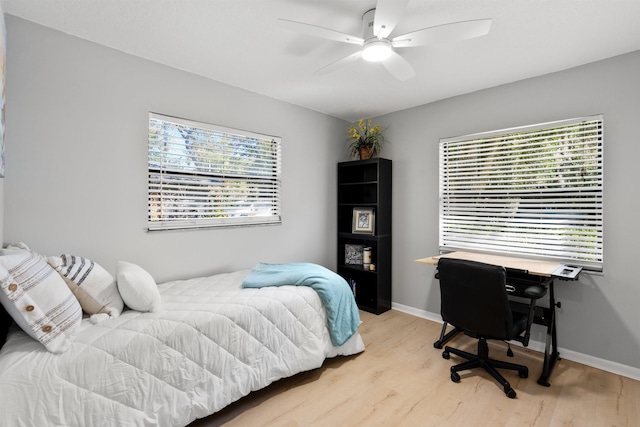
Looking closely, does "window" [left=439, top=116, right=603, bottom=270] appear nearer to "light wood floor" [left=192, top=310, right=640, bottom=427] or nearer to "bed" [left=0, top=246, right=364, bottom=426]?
"light wood floor" [left=192, top=310, right=640, bottom=427]

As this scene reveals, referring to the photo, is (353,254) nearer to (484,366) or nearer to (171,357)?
(484,366)

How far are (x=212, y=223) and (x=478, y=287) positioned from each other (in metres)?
2.35

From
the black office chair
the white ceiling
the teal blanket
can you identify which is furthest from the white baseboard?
the white ceiling

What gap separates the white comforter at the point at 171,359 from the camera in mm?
1412

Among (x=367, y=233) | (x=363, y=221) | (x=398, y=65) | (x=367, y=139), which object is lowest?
(x=367, y=233)

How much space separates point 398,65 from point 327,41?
1.80ft

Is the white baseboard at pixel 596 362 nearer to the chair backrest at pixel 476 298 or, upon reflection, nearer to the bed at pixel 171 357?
the chair backrest at pixel 476 298

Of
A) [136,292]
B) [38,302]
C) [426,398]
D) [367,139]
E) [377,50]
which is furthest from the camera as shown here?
[367,139]

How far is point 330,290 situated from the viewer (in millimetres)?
2559

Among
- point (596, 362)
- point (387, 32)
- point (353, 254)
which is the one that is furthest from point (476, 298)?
point (353, 254)

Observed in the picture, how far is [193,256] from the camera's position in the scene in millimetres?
2932

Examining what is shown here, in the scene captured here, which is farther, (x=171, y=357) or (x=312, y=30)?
(x=312, y=30)

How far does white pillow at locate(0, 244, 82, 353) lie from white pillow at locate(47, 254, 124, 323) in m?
0.15

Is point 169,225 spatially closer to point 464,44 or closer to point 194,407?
point 194,407
